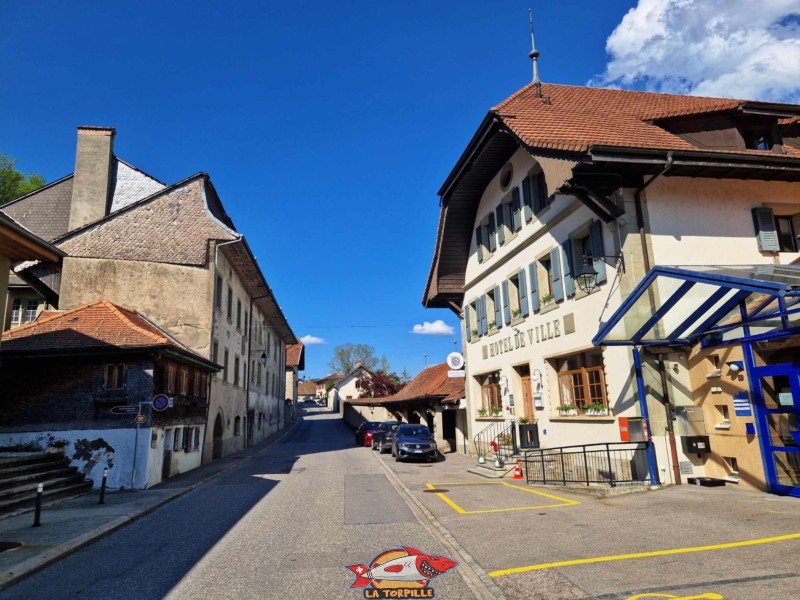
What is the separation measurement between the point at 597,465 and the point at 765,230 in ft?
24.8

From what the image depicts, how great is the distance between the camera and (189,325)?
22.8 meters

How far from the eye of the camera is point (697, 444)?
1195cm

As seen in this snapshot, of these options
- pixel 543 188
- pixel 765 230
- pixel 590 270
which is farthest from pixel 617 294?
pixel 543 188

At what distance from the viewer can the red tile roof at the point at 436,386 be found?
29259mm

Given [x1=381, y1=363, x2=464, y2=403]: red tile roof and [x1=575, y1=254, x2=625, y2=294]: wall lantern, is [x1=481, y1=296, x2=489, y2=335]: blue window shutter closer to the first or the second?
[x1=381, y1=363, x2=464, y2=403]: red tile roof

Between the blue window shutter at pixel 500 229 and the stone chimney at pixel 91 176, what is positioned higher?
the stone chimney at pixel 91 176

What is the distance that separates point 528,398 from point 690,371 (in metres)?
7.17

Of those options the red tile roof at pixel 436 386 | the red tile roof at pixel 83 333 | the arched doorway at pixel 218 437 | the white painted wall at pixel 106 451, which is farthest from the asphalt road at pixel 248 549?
the red tile roof at pixel 436 386

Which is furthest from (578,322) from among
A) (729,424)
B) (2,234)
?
(2,234)

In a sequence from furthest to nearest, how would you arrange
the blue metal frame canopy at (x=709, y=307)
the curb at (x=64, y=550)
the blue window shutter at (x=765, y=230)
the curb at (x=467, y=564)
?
the blue window shutter at (x=765, y=230) → the blue metal frame canopy at (x=709, y=307) → the curb at (x=64, y=550) → the curb at (x=467, y=564)

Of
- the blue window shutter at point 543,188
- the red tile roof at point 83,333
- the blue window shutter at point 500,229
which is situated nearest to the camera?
the red tile roof at point 83,333

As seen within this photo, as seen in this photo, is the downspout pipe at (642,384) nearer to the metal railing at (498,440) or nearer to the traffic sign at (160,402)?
the metal railing at (498,440)

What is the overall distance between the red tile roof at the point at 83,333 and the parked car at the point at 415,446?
10304 millimetres

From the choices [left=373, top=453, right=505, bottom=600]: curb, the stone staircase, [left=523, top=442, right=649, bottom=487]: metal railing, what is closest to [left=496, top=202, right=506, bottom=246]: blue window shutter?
[left=523, top=442, right=649, bottom=487]: metal railing
